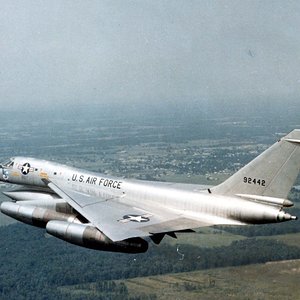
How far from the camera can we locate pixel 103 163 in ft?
531

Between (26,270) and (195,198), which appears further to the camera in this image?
(26,270)

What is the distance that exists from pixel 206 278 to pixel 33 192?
28.7 metres

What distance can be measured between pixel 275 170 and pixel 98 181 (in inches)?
477

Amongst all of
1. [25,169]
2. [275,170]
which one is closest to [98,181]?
[25,169]

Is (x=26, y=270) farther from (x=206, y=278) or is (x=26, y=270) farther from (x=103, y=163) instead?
(x=103, y=163)

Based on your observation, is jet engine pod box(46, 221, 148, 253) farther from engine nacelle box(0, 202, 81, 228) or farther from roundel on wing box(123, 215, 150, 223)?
engine nacelle box(0, 202, 81, 228)

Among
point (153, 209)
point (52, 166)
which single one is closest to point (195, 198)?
point (153, 209)

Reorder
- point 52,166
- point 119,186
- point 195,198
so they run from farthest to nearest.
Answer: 1. point 52,166
2. point 119,186
3. point 195,198

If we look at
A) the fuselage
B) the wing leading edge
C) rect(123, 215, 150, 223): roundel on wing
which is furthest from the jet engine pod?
the fuselage

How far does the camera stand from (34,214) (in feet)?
94.6

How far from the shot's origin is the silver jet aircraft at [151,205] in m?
23.7

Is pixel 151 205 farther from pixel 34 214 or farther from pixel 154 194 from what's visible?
pixel 34 214

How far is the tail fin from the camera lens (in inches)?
926

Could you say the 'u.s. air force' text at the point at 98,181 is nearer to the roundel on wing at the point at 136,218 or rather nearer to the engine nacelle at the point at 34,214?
the engine nacelle at the point at 34,214
